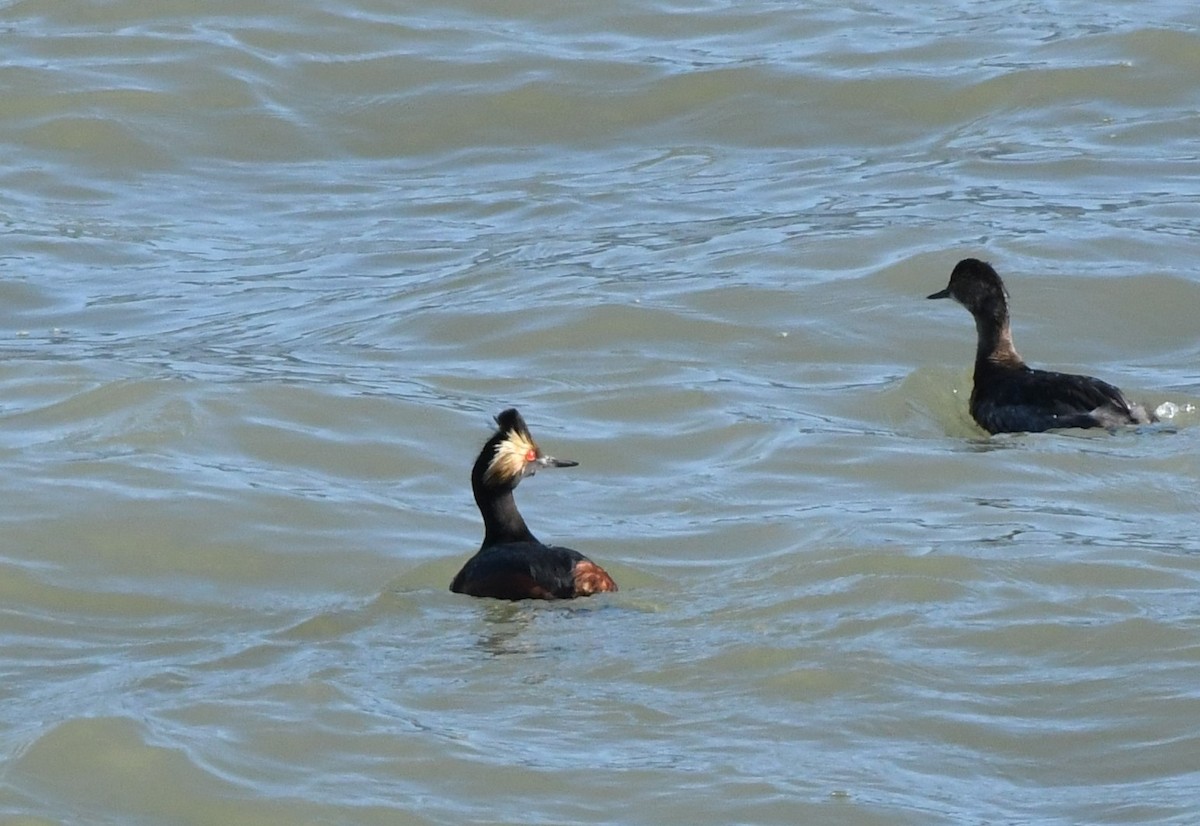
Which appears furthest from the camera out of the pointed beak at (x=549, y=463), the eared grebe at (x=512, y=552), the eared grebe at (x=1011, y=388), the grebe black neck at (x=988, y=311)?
the grebe black neck at (x=988, y=311)

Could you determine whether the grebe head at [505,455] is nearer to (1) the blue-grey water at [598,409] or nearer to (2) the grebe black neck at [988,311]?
(1) the blue-grey water at [598,409]

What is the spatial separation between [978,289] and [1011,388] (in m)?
0.99

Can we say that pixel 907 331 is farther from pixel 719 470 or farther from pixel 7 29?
pixel 7 29

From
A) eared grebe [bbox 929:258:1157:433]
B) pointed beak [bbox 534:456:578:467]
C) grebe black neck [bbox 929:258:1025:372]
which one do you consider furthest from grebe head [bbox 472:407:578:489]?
grebe black neck [bbox 929:258:1025:372]

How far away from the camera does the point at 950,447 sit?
39.6 feet

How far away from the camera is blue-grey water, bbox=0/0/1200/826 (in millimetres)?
7734

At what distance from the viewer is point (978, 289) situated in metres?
13.5

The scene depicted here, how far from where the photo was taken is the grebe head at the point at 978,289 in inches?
526

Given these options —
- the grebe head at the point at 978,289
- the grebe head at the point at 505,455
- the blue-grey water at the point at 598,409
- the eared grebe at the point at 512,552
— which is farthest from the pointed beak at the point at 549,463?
the grebe head at the point at 978,289

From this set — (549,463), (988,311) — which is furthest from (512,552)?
(988,311)

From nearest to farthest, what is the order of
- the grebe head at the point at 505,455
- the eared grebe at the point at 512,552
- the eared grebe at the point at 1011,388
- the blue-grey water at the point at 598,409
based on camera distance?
the blue-grey water at the point at 598,409, the eared grebe at the point at 512,552, the grebe head at the point at 505,455, the eared grebe at the point at 1011,388

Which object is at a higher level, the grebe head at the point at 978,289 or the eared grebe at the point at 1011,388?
the grebe head at the point at 978,289

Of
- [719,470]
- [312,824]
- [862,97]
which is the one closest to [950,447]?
[719,470]

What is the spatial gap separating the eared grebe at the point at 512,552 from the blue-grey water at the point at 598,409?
16 cm
